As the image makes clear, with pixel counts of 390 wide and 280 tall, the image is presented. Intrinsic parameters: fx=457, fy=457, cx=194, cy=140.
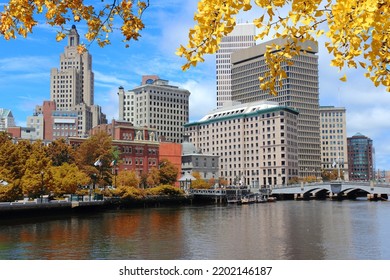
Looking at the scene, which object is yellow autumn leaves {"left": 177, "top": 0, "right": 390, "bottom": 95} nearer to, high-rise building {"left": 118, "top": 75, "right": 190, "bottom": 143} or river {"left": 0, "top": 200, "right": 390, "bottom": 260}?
river {"left": 0, "top": 200, "right": 390, "bottom": 260}

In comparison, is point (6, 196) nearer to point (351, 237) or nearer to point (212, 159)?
point (351, 237)

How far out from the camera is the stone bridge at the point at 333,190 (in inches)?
4097

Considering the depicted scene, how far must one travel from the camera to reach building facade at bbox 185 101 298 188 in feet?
493

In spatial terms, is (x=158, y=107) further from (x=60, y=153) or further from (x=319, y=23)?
(x=319, y=23)

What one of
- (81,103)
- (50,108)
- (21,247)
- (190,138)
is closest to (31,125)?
(50,108)

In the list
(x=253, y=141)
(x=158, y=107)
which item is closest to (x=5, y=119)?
(x=158, y=107)

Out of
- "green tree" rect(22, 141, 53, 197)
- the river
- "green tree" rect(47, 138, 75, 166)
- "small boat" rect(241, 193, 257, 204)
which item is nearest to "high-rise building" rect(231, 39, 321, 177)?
"small boat" rect(241, 193, 257, 204)

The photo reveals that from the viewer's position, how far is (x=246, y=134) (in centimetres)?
16062

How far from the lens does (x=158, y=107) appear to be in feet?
563

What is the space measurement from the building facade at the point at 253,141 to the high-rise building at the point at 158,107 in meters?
8.46

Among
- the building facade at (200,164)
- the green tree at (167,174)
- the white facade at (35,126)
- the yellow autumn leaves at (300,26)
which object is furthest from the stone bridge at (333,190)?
the yellow autumn leaves at (300,26)

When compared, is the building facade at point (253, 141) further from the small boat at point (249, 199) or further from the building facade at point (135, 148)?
the building facade at point (135, 148)

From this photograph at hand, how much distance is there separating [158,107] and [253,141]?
126 ft
